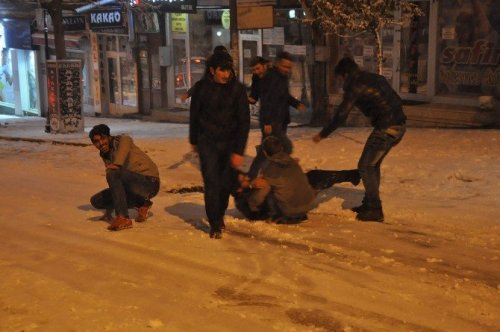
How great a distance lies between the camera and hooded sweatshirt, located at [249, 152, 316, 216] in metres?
6.79

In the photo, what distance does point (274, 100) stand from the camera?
8336mm

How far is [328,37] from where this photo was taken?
17438 mm

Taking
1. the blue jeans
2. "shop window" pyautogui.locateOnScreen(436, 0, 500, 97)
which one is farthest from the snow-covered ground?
"shop window" pyautogui.locateOnScreen(436, 0, 500, 97)

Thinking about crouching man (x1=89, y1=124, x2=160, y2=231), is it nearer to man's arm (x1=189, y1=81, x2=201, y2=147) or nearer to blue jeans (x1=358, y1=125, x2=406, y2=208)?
man's arm (x1=189, y1=81, x2=201, y2=147)

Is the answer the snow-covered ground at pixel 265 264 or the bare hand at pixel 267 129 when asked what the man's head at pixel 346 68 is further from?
the bare hand at pixel 267 129

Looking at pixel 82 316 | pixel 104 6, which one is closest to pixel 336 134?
pixel 82 316

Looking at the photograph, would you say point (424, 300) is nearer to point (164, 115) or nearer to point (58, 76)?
point (58, 76)

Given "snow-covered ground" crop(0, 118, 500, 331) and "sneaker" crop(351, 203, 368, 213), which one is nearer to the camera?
"snow-covered ground" crop(0, 118, 500, 331)

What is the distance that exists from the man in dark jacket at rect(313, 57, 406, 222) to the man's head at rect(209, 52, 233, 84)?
1198mm

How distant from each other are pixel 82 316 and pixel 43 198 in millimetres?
4751

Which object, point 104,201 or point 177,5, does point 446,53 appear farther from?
point 104,201

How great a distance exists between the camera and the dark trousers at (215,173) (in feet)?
20.8

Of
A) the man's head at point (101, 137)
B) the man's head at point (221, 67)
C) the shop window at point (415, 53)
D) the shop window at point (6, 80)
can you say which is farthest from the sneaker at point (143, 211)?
the shop window at point (6, 80)

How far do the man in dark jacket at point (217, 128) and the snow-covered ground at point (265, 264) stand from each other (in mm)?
502
